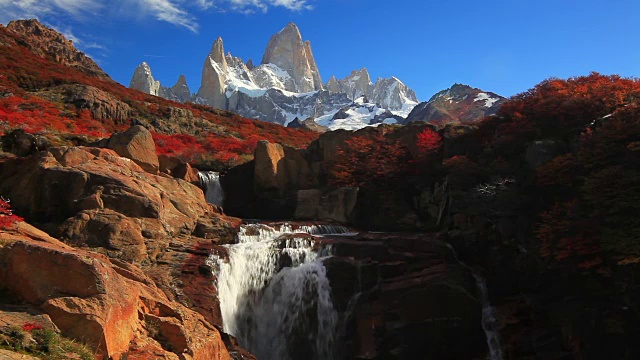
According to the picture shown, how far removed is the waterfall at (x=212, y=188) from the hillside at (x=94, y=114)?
9.92 ft

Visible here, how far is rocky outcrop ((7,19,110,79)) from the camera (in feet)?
190

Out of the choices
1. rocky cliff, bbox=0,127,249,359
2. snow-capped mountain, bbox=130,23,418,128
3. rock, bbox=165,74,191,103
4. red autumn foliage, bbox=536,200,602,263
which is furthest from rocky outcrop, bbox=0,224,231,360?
rock, bbox=165,74,191,103

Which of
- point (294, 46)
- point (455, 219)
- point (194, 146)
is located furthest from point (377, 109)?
point (455, 219)

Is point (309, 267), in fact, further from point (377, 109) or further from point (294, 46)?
point (294, 46)

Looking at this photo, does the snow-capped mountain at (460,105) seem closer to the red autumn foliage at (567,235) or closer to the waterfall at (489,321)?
the waterfall at (489,321)

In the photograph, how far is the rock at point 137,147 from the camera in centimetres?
2242

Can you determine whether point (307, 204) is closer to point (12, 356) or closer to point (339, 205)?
point (339, 205)

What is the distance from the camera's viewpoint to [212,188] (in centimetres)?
2888

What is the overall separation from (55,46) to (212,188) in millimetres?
44999

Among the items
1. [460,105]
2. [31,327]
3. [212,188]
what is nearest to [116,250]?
[31,327]

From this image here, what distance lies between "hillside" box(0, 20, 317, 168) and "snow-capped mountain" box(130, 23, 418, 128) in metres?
93.8

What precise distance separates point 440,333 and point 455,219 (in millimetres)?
6087

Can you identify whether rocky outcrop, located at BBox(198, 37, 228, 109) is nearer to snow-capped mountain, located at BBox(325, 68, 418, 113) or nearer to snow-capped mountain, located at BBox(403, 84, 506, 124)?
snow-capped mountain, located at BBox(325, 68, 418, 113)

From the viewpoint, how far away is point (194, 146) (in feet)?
123
